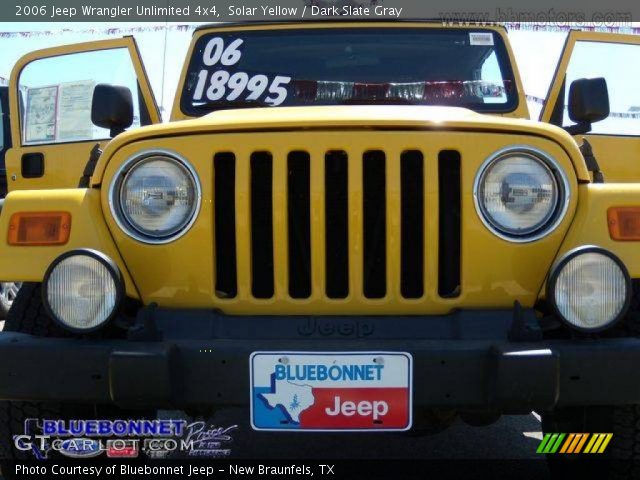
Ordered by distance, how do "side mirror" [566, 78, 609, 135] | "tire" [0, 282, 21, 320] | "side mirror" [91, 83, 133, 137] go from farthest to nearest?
1. "tire" [0, 282, 21, 320]
2. "side mirror" [91, 83, 133, 137]
3. "side mirror" [566, 78, 609, 135]

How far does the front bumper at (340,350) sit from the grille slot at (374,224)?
177mm

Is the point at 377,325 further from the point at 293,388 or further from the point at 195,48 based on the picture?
the point at 195,48

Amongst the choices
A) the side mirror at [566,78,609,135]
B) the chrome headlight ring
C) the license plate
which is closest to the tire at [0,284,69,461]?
the chrome headlight ring

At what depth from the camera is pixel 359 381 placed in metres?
2.25

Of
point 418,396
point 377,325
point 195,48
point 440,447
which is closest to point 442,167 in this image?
point 377,325

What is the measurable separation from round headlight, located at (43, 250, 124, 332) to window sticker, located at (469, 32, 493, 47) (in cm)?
236

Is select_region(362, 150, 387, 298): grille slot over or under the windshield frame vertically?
under

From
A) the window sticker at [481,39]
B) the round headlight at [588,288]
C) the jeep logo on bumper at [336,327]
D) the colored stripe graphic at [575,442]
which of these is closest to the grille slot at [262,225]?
the jeep logo on bumper at [336,327]

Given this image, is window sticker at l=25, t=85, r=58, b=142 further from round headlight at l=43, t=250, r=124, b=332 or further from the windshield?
round headlight at l=43, t=250, r=124, b=332

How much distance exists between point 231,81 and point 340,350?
6.45 ft

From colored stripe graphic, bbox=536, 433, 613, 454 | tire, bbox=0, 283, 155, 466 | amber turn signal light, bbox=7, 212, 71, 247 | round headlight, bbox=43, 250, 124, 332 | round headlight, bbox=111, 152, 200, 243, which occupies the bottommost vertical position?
colored stripe graphic, bbox=536, 433, 613, 454

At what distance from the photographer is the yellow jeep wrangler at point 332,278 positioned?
2.24 meters

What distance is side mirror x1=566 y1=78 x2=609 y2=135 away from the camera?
10.7 ft

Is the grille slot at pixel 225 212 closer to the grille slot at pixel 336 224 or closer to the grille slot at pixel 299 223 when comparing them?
the grille slot at pixel 336 224
